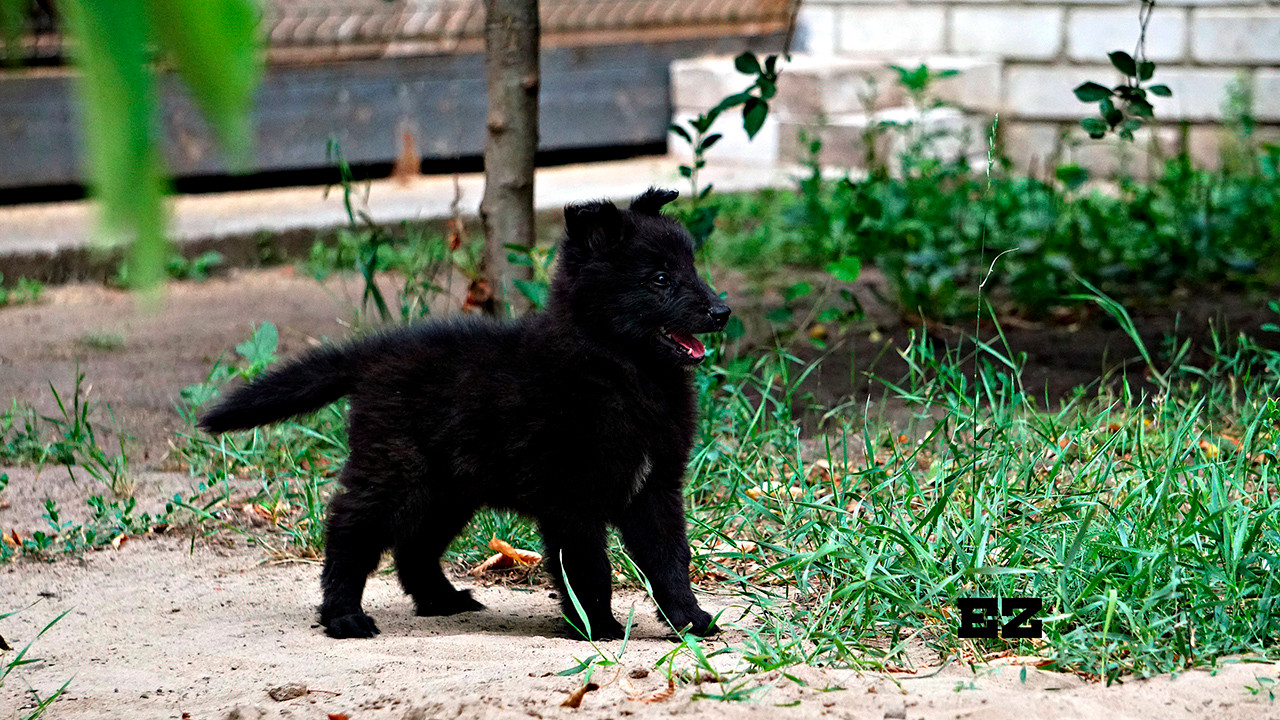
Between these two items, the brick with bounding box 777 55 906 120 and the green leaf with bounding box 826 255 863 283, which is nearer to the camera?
the green leaf with bounding box 826 255 863 283

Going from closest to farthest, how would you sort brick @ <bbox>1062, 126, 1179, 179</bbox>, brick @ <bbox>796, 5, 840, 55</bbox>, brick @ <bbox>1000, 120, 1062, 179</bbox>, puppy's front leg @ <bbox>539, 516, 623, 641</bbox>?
puppy's front leg @ <bbox>539, 516, 623, 641</bbox> → brick @ <bbox>1062, 126, 1179, 179</bbox> → brick @ <bbox>1000, 120, 1062, 179</bbox> → brick @ <bbox>796, 5, 840, 55</bbox>

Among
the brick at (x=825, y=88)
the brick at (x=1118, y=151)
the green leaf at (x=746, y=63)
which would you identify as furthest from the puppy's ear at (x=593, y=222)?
the brick at (x=1118, y=151)

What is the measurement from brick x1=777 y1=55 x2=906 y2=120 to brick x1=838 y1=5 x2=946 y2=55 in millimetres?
554

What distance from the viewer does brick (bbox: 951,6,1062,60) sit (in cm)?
889

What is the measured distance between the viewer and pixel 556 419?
107 inches

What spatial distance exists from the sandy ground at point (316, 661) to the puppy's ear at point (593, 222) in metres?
0.89

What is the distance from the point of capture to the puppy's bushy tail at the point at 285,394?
114 inches

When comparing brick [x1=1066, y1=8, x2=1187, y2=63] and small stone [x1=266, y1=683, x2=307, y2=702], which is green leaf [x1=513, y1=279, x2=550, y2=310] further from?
brick [x1=1066, y1=8, x2=1187, y2=63]

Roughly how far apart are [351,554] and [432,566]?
0.23 meters

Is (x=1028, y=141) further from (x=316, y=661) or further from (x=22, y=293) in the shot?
(x=316, y=661)

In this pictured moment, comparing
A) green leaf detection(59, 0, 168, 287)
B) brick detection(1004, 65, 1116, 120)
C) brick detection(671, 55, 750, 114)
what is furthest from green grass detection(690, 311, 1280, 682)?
brick detection(1004, 65, 1116, 120)

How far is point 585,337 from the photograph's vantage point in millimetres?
2824

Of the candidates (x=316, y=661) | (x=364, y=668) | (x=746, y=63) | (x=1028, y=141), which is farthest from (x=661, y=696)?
(x=1028, y=141)

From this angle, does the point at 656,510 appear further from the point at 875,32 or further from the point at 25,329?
the point at 875,32
